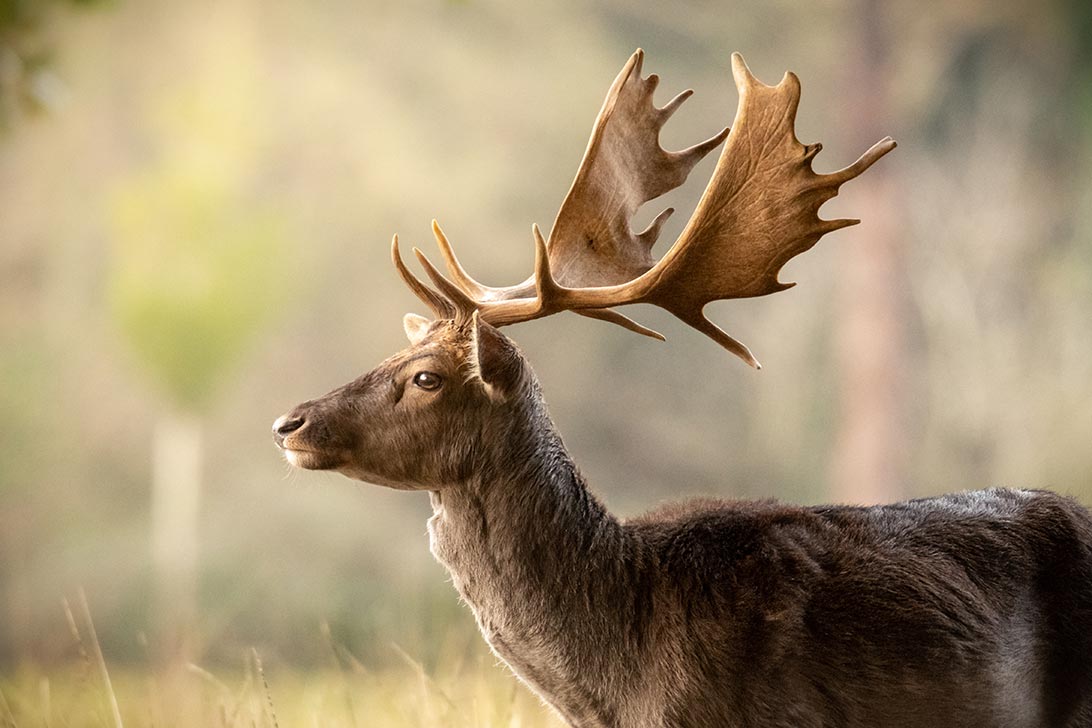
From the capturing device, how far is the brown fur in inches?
91.0

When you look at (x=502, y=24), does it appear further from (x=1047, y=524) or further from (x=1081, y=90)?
(x=1047, y=524)

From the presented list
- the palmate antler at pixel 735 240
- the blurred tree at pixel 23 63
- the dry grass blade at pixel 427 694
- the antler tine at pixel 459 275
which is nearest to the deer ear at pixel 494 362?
the palmate antler at pixel 735 240

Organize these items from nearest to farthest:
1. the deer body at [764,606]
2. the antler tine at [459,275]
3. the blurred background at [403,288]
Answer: the deer body at [764,606] < the antler tine at [459,275] < the blurred background at [403,288]

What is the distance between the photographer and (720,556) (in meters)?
2.43

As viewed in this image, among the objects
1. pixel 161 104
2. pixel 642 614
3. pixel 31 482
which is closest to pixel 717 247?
pixel 642 614

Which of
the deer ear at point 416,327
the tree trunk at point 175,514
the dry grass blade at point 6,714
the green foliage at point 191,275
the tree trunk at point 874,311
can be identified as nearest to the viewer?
the deer ear at point 416,327

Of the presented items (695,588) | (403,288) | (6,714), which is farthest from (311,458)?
(403,288)

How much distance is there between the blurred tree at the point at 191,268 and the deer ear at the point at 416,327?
213 inches

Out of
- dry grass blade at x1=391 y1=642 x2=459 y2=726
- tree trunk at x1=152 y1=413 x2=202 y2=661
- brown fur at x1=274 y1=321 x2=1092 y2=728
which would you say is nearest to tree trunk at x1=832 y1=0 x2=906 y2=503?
tree trunk at x1=152 y1=413 x2=202 y2=661

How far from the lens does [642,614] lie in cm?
241

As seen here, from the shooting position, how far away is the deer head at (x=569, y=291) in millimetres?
2418

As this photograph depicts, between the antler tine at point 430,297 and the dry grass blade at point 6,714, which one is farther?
the dry grass blade at point 6,714

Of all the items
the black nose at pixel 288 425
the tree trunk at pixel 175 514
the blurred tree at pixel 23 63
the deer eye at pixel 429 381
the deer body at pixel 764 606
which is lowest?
the tree trunk at pixel 175 514

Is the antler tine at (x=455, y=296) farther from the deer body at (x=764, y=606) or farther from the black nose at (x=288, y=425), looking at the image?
the black nose at (x=288, y=425)
